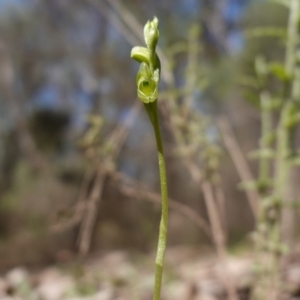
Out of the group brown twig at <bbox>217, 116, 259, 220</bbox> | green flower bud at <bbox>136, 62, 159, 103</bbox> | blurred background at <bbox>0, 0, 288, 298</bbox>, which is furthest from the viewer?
blurred background at <bbox>0, 0, 288, 298</bbox>

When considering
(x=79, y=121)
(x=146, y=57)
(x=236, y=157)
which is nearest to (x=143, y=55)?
(x=146, y=57)

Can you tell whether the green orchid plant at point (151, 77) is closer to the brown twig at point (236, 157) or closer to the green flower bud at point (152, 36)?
the green flower bud at point (152, 36)

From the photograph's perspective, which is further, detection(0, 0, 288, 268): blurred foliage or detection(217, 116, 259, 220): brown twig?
detection(0, 0, 288, 268): blurred foliage

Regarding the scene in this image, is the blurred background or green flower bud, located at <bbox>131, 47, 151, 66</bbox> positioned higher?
the blurred background

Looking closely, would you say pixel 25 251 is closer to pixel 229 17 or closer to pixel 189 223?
pixel 189 223

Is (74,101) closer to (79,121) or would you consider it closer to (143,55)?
(79,121)

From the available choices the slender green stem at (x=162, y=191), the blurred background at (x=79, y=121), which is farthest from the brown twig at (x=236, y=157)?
the blurred background at (x=79, y=121)

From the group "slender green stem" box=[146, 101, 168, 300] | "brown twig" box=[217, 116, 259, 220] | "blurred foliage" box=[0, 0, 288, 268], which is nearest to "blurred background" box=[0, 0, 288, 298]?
"blurred foliage" box=[0, 0, 288, 268]

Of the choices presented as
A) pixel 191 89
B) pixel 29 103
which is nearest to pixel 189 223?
pixel 29 103

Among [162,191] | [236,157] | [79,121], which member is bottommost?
[162,191]

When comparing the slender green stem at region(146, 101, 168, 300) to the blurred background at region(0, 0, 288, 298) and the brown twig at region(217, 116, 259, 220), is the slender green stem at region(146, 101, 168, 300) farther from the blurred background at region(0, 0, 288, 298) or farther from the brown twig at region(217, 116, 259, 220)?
the blurred background at region(0, 0, 288, 298)

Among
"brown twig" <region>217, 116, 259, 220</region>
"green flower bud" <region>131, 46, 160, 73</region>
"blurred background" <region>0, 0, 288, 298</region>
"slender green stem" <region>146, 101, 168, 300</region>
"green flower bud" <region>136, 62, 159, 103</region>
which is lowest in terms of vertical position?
"slender green stem" <region>146, 101, 168, 300</region>
